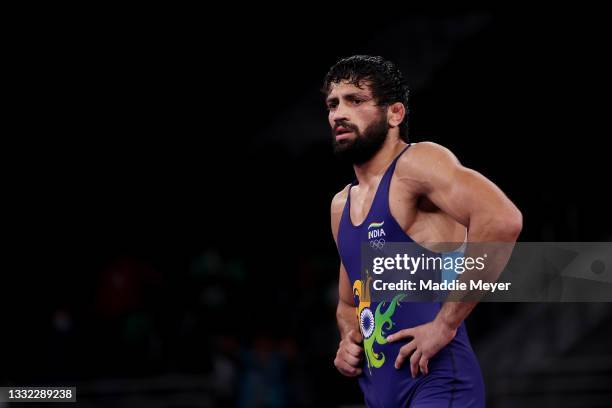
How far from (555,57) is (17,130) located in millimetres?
6741

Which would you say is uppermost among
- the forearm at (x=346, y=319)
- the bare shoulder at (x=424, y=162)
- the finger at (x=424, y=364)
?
the bare shoulder at (x=424, y=162)

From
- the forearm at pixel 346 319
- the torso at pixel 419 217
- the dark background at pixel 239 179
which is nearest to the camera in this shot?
the torso at pixel 419 217

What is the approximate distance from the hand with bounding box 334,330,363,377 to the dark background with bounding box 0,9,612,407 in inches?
177

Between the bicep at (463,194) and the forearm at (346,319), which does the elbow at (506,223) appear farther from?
the forearm at (346,319)

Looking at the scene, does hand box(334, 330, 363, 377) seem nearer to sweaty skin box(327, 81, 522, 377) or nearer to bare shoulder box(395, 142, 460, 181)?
sweaty skin box(327, 81, 522, 377)

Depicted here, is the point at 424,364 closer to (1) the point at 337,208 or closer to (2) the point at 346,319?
(2) the point at 346,319

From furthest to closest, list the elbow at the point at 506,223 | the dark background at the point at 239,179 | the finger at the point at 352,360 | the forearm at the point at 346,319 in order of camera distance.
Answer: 1. the dark background at the point at 239,179
2. the forearm at the point at 346,319
3. the finger at the point at 352,360
4. the elbow at the point at 506,223

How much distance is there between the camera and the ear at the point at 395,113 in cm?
424

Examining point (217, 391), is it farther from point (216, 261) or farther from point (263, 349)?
point (216, 261)

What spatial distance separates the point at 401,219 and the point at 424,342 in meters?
0.52

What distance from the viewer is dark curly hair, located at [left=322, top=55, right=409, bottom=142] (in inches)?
165

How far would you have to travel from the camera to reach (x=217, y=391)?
8797 millimetres

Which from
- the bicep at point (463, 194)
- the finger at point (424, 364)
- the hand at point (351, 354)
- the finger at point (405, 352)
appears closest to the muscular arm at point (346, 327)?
the hand at point (351, 354)

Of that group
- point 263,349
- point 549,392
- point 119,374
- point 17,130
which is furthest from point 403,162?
point 17,130
